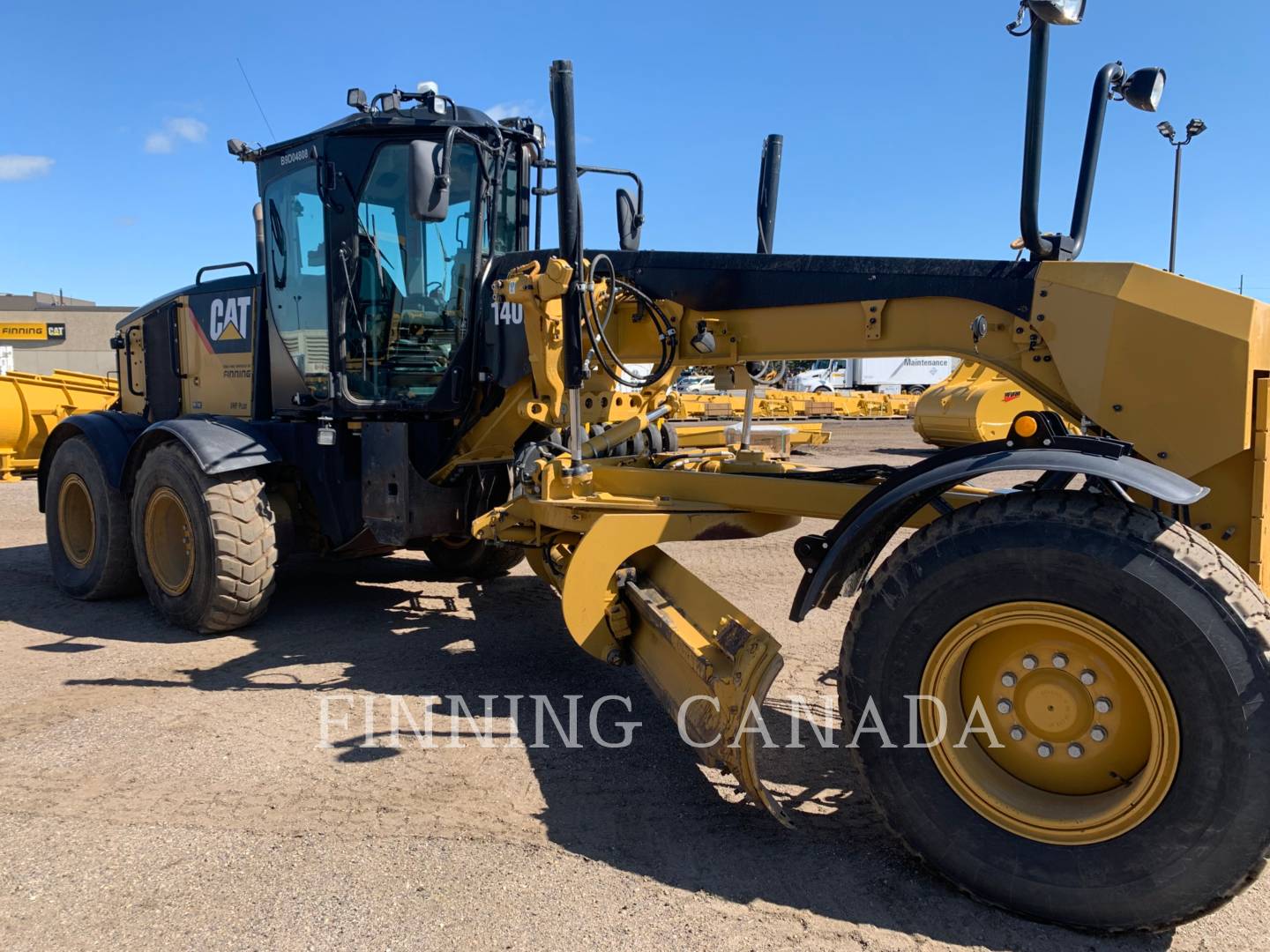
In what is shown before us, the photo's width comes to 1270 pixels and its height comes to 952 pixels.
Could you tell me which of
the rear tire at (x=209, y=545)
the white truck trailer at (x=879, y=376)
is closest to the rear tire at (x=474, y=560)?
the rear tire at (x=209, y=545)

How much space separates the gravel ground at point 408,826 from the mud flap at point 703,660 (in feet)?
0.95

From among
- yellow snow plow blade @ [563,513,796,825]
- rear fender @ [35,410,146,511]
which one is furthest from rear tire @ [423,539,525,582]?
yellow snow plow blade @ [563,513,796,825]

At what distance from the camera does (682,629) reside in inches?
138

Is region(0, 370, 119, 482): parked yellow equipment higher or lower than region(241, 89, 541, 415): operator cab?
lower

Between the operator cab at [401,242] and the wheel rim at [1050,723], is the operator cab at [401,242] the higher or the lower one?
the higher one

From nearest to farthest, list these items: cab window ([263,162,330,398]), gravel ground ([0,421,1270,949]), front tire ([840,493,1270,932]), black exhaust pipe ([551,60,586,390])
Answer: front tire ([840,493,1270,932]) → gravel ground ([0,421,1270,949]) → black exhaust pipe ([551,60,586,390]) → cab window ([263,162,330,398])

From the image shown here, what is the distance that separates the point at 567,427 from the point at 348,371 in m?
1.64

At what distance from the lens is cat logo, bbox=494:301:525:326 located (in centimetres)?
519

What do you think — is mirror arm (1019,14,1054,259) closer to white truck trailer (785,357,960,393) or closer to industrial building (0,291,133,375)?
white truck trailer (785,357,960,393)

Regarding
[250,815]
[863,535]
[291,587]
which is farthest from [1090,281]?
[291,587]

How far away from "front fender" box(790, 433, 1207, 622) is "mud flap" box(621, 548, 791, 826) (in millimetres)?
254

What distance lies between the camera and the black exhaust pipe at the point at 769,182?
4.77 m

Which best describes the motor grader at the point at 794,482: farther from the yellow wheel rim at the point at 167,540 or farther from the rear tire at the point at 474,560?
the rear tire at the point at 474,560

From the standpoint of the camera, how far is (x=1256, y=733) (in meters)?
2.31
